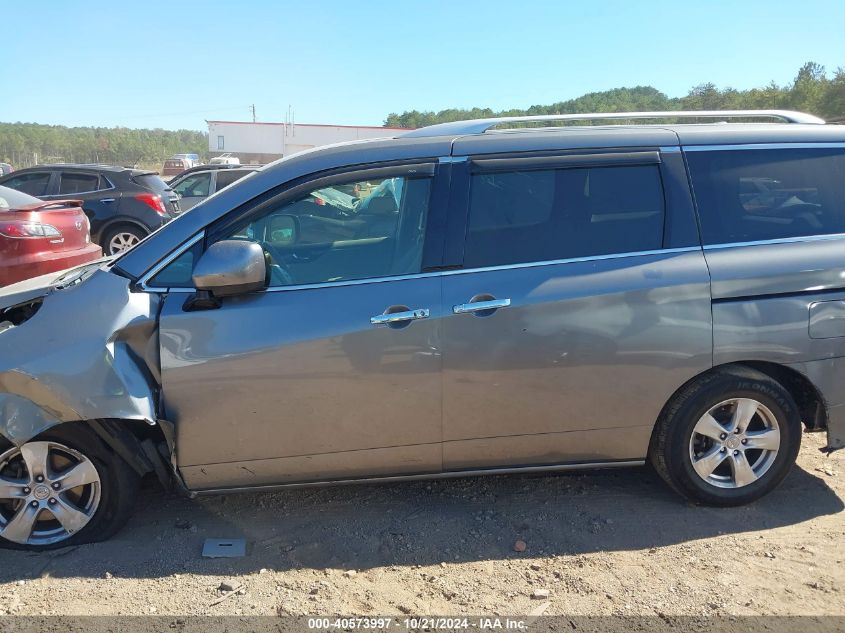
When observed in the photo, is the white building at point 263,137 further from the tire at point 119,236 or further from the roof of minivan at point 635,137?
the roof of minivan at point 635,137

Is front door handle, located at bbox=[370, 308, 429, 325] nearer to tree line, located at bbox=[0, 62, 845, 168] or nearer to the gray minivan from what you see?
the gray minivan

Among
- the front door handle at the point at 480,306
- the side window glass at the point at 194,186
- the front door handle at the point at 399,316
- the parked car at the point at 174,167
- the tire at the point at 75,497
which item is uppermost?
the parked car at the point at 174,167

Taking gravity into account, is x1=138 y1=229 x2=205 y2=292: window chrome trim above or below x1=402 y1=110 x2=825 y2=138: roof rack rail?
below

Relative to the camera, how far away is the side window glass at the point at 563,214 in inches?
128

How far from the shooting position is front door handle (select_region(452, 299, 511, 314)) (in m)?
3.10

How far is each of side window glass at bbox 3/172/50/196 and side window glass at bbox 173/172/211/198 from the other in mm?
2559

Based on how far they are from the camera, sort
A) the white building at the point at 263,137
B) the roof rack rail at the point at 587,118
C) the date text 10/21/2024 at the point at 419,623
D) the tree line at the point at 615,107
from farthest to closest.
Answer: the white building at the point at 263,137 → the tree line at the point at 615,107 → the roof rack rail at the point at 587,118 → the date text 10/21/2024 at the point at 419,623

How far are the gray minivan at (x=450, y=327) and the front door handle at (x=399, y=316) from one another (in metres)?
0.01

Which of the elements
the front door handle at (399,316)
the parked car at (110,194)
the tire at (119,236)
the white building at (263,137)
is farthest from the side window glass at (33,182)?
the white building at (263,137)

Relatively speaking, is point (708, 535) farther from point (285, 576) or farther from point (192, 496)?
point (192, 496)

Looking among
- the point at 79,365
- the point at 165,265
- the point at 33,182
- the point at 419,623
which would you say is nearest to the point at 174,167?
the point at 33,182

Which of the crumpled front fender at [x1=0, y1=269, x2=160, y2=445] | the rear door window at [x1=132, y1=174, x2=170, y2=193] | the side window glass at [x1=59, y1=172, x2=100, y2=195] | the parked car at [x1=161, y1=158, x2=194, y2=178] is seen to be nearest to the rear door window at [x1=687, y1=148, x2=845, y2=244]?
the crumpled front fender at [x1=0, y1=269, x2=160, y2=445]

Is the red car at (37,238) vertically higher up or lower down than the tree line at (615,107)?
lower down

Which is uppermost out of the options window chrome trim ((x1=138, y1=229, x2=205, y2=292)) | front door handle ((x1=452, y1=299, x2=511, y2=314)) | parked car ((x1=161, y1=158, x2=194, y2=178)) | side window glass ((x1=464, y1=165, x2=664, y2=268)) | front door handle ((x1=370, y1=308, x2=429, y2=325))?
parked car ((x1=161, y1=158, x2=194, y2=178))
